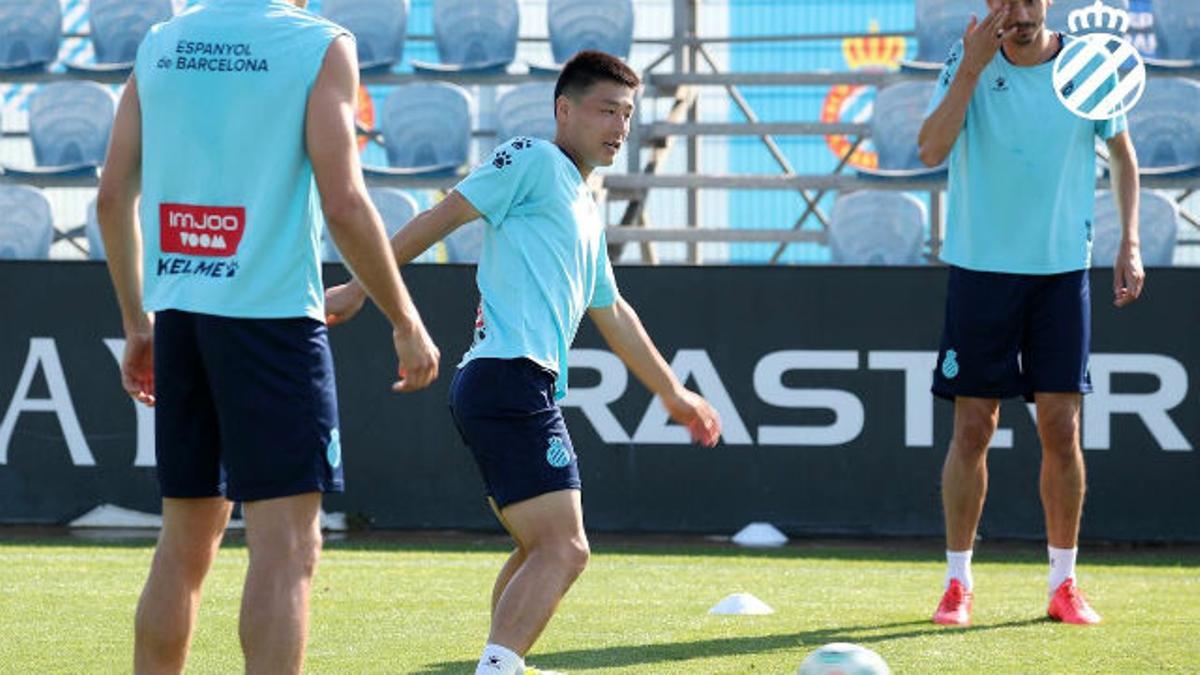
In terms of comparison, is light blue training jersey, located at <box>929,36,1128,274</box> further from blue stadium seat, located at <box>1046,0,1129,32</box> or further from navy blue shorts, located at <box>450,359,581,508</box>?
blue stadium seat, located at <box>1046,0,1129,32</box>

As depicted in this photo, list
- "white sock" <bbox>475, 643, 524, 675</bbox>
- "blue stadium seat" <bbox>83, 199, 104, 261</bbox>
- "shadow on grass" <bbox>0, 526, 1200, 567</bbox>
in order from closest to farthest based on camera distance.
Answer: "white sock" <bbox>475, 643, 524, 675</bbox>
"shadow on grass" <bbox>0, 526, 1200, 567</bbox>
"blue stadium seat" <bbox>83, 199, 104, 261</bbox>

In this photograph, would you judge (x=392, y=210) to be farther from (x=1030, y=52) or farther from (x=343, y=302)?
(x=343, y=302)

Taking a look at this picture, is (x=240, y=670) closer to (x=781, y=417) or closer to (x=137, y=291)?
(x=137, y=291)

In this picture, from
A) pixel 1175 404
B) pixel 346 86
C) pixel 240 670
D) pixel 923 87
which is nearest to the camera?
pixel 346 86

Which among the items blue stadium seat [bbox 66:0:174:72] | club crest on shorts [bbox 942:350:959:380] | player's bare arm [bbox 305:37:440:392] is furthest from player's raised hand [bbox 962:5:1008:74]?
blue stadium seat [bbox 66:0:174:72]

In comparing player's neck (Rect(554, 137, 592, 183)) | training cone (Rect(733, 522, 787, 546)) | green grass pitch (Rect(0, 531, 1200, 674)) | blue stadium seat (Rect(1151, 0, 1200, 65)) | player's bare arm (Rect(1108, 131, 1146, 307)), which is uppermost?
player's neck (Rect(554, 137, 592, 183))

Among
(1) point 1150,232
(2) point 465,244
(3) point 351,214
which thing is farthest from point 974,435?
(2) point 465,244

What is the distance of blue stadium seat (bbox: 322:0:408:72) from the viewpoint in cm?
1417

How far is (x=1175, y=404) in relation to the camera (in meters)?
9.57

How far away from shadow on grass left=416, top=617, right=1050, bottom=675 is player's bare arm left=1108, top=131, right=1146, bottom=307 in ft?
3.93

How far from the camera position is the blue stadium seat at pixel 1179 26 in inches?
519

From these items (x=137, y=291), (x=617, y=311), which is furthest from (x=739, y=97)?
(x=137, y=291)

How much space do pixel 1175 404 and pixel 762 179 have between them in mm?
4314

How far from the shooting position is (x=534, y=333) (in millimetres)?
5059
